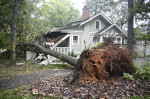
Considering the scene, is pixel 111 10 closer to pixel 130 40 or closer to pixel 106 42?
pixel 130 40

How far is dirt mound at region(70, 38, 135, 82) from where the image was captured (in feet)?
13.6

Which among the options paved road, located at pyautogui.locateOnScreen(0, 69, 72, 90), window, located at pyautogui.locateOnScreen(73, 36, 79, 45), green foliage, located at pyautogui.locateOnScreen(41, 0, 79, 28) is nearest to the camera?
paved road, located at pyautogui.locateOnScreen(0, 69, 72, 90)

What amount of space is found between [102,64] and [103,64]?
5 cm

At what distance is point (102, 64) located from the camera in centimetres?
413

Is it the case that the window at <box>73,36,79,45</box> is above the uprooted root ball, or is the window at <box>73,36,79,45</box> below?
above

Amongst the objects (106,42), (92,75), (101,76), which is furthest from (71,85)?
(106,42)

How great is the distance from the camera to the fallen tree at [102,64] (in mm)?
4148

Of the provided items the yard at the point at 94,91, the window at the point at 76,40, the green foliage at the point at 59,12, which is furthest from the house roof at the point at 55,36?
the green foliage at the point at 59,12

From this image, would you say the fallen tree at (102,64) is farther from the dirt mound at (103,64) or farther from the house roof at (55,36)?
the house roof at (55,36)

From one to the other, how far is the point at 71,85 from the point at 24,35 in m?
11.6

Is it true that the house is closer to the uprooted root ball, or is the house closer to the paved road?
the paved road

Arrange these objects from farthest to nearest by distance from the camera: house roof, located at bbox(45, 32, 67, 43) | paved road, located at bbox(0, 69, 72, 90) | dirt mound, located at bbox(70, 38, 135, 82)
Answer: house roof, located at bbox(45, 32, 67, 43), paved road, located at bbox(0, 69, 72, 90), dirt mound, located at bbox(70, 38, 135, 82)

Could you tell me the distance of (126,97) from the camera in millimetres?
3186

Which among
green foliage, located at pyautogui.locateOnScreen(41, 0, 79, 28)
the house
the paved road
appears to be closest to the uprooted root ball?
the paved road
